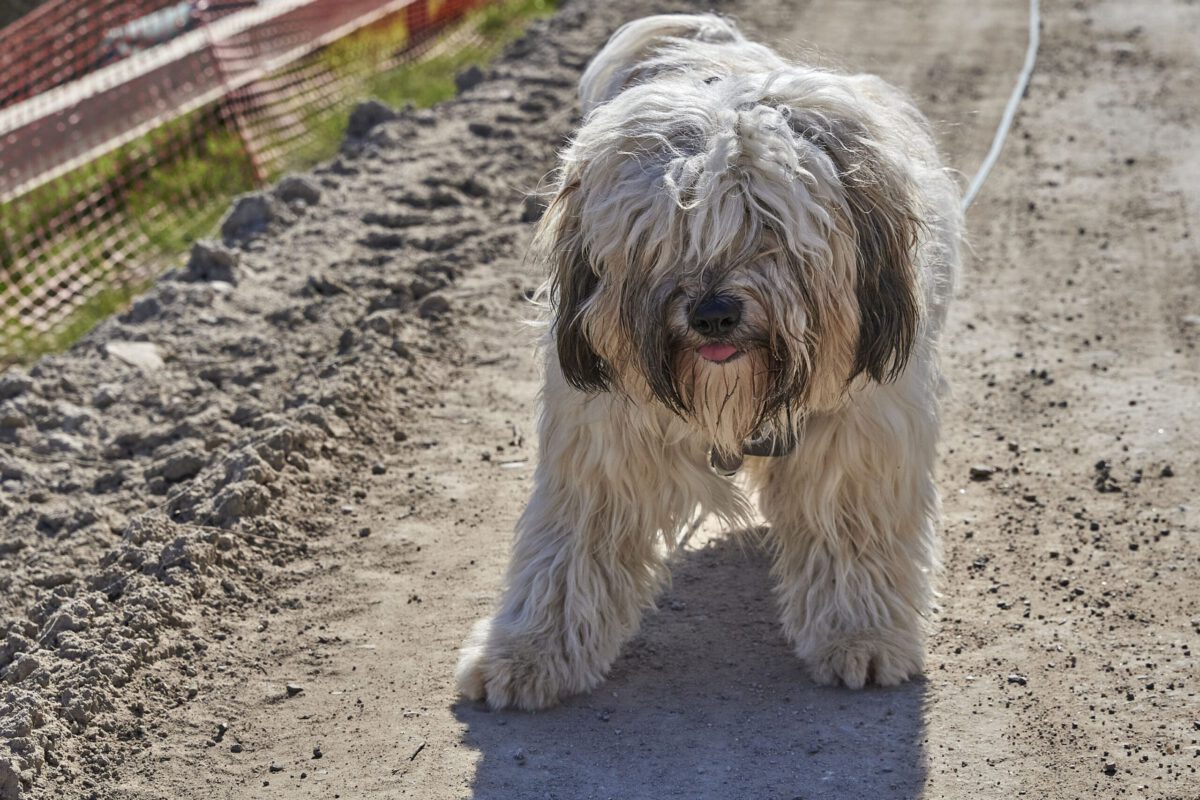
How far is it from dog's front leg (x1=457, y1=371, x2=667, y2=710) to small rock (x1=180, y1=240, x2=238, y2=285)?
11.7 feet

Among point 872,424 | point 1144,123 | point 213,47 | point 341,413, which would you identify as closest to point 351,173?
point 213,47

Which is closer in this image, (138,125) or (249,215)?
(249,215)

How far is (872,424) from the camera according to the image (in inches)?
162

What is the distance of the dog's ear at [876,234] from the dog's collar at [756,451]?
341 mm

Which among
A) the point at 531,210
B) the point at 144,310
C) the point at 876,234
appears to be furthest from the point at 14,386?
the point at 876,234

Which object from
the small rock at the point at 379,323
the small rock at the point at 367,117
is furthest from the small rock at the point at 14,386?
the small rock at the point at 367,117

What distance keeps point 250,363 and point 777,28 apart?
6.20 metres

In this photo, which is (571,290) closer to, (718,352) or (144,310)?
(718,352)

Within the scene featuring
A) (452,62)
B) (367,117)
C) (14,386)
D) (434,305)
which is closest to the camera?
(14,386)

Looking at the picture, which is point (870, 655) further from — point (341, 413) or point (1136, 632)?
point (341, 413)

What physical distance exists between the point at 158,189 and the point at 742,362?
282 inches

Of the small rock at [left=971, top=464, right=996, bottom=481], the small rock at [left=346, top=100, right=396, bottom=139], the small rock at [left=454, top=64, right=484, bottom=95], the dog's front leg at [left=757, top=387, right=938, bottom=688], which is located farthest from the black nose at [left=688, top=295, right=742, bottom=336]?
the small rock at [left=454, top=64, right=484, bottom=95]

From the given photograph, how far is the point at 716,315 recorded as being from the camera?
3.63 meters

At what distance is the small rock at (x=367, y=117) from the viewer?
984cm
